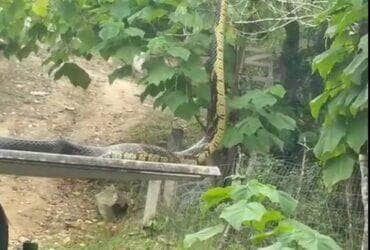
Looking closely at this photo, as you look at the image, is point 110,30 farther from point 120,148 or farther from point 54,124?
point 54,124

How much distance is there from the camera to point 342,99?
3.29 meters

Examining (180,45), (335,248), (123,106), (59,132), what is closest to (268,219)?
(335,248)

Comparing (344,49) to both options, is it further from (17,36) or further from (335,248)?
(17,36)

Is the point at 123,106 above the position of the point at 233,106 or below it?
below

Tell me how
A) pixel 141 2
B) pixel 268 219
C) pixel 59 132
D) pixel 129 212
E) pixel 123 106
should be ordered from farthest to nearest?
pixel 123 106 → pixel 59 132 → pixel 129 212 → pixel 141 2 → pixel 268 219

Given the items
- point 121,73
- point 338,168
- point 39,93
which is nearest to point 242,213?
point 338,168

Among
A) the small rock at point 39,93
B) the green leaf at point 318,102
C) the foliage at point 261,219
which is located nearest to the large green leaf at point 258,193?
the foliage at point 261,219

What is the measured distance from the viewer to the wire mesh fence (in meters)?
7.07

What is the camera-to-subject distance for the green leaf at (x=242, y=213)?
3.01m

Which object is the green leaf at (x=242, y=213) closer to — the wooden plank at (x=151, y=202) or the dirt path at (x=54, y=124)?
the wooden plank at (x=151, y=202)

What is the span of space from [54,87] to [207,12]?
5.37 metres

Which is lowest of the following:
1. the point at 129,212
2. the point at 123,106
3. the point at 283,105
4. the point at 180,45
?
the point at 129,212

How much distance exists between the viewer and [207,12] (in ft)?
23.6

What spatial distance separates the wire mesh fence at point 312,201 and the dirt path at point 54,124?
1827 mm
